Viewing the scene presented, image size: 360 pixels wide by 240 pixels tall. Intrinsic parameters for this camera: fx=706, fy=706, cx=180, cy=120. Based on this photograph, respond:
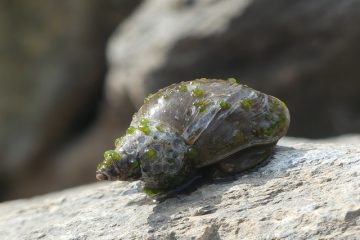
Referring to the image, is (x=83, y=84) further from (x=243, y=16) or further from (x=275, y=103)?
(x=275, y=103)

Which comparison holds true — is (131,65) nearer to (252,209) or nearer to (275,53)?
(275,53)

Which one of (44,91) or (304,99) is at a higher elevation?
(44,91)

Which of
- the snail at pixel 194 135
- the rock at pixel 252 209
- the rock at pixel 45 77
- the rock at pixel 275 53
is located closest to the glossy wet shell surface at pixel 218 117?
the snail at pixel 194 135

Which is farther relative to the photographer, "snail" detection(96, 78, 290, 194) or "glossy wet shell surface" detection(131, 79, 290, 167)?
"glossy wet shell surface" detection(131, 79, 290, 167)

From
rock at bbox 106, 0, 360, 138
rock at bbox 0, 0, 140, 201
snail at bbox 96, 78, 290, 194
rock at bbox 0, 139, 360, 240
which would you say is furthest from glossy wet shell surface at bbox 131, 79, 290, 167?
rock at bbox 0, 0, 140, 201

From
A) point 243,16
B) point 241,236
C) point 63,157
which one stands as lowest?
point 241,236

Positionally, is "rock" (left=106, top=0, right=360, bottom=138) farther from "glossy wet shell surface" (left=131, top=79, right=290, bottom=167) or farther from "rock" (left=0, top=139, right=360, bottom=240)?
"glossy wet shell surface" (left=131, top=79, right=290, bottom=167)

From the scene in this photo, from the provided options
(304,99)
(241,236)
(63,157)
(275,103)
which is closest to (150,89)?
(304,99)
